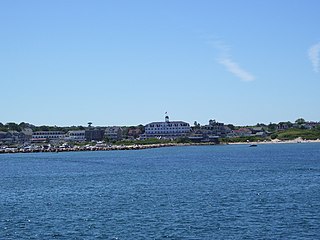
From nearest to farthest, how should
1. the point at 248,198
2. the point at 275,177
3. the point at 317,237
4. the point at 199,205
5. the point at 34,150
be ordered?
the point at 317,237 < the point at 199,205 < the point at 248,198 < the point at 275,177 < the point at 34,150

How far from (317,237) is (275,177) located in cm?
3069

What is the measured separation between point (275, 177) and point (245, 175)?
4.39m

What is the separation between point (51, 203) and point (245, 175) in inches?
1060

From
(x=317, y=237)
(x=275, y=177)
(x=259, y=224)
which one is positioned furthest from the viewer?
(x=275, y=177)

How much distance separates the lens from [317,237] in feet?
89.0

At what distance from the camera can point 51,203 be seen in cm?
4091

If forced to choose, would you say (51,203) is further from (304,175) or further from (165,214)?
(304,175)

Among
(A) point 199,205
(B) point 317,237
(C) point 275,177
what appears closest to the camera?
(B) point 317,237

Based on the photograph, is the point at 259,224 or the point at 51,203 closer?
the point at 259,224

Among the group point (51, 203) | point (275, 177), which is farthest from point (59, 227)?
point (275, 177)

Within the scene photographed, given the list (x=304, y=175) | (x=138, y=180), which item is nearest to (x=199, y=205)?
(x=138, y=180)

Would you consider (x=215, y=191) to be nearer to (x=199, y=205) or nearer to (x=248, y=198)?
(x=248, y=198)

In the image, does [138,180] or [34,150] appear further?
[34,150]

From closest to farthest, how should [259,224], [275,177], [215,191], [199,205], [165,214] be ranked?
[259,224] < [165,214] < [199,205] < [215,191] < [275,177]
